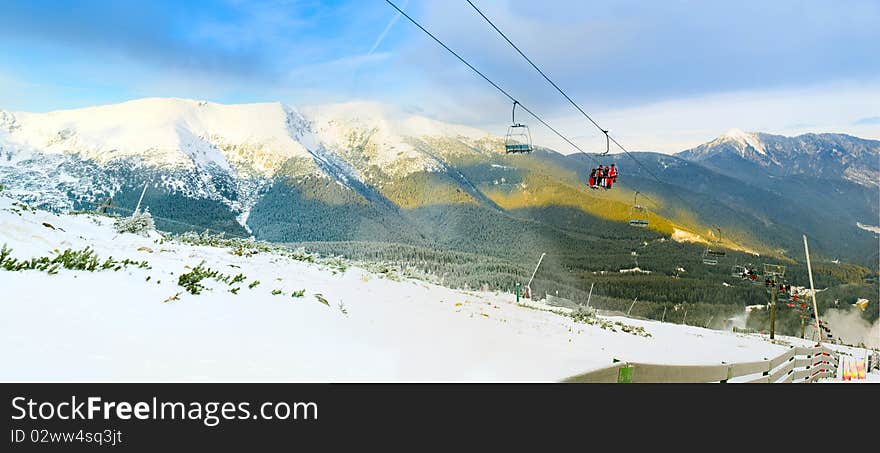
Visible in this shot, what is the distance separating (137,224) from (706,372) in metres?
15.7

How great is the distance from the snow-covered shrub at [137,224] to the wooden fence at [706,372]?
14.6 meters

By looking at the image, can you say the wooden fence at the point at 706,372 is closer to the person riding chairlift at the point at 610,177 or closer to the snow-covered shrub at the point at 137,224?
the person riding chairlift at the point at 610,177

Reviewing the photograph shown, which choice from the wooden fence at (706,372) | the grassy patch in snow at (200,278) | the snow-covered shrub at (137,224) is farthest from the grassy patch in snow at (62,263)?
the wooden fence at (706,372)

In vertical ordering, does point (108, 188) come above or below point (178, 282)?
above

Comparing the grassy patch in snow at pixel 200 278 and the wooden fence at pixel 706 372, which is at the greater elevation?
the grassy patch in snow at pixel 200 278

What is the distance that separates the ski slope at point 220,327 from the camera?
22.3 ft

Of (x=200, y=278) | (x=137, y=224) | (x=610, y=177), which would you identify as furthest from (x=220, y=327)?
(x=610, y=177)

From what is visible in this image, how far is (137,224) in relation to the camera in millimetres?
17438

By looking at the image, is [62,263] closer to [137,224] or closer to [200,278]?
[200,278]

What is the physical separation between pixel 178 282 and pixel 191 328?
2.64 metres
